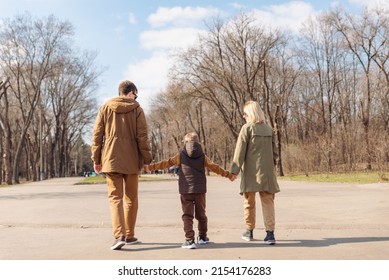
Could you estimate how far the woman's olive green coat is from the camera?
20.5ft

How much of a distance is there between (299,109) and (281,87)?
19.9 feet

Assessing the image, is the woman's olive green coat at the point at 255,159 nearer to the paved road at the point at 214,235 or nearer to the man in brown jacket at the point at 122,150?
the paved road at the point at 214,235

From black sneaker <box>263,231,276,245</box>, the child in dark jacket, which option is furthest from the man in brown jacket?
black sneaker <box>263,231,276,245</box>

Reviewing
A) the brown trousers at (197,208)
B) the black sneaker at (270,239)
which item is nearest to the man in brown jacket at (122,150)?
the brown trousers at (197,208)

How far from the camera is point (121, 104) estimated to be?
6.11 metres

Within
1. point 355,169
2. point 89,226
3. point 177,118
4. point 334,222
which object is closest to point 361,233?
point 334,222

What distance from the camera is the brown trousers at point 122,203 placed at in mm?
5844

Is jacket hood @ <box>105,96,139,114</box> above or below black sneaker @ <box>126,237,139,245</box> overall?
above

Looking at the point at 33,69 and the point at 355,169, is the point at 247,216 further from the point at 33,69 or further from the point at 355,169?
the point at 33,69

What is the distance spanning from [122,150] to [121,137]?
0.18 meters

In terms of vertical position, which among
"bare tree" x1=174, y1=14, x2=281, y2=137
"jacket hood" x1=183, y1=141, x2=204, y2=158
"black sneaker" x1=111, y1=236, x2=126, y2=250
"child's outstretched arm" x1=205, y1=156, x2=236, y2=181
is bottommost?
"black sneaker" x1=111, y1=236, x2=126, y2=250

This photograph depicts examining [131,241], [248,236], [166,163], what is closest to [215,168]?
[166,163]

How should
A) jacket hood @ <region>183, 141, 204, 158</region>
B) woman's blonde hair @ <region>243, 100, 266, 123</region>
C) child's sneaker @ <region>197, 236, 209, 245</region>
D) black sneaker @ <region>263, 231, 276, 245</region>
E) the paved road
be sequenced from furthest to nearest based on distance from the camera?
woman's blonde hair @ <region>243, 100, 266, 123</region>
jacket hood @ <region>183, 141, 204, 158</region>
child's sneaker @ <region>197, 236, 209, 245</region>
black sneaker @ <region>263, 231, 276, 245</region>
the paved road

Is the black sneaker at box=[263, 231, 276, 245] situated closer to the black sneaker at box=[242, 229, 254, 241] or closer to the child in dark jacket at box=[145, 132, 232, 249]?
the black sneaker at box=[242, 229, 254, 241]
